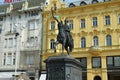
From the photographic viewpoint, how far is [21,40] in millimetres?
49594

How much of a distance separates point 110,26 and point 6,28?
1963 cm

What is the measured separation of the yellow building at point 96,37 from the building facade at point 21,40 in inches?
95.7

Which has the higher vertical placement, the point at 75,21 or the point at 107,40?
the point at 75,21

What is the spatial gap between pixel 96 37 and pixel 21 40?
45.1ft

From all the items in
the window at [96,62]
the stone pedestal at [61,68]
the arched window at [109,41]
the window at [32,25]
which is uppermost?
the window at [32,25]

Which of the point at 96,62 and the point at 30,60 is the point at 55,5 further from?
the point at 96,62

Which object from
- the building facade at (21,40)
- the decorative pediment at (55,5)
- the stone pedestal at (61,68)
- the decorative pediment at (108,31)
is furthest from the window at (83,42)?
the stone pedestal at (61,68)

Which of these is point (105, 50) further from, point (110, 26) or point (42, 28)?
point (42, 28)

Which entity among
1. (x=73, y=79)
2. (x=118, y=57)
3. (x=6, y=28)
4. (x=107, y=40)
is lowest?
(x=73, y=79)

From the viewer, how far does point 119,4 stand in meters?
43.1

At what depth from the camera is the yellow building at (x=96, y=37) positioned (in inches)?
1659

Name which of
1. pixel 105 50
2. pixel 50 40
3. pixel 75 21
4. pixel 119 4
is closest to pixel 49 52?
pixel 50 40

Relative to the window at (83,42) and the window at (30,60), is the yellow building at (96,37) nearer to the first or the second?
the window at (83,42)

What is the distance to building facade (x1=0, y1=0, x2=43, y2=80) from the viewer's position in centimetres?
4753
